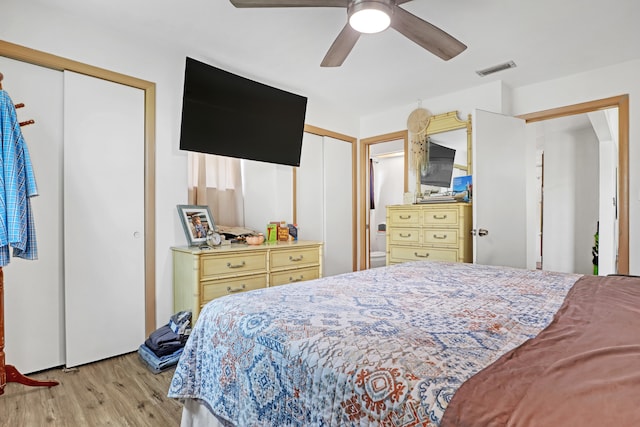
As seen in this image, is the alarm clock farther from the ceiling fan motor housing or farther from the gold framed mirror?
the gold framed mirror

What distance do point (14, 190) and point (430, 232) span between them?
10.5 ft

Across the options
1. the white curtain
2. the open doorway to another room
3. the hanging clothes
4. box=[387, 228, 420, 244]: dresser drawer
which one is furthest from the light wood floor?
the open doorway to another room

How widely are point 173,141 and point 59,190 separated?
87 centimetres

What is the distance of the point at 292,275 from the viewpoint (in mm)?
3178

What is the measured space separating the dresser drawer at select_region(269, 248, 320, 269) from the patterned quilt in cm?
147

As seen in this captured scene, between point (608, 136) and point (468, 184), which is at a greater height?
point (608, 136)

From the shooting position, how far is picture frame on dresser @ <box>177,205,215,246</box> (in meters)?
2.84

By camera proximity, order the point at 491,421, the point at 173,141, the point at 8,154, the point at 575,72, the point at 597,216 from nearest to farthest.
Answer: the point at 491,421, the point at 8,154, the point at 173,141, the point at 575,72, the point at 597,216

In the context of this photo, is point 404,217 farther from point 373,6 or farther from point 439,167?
point 373,6

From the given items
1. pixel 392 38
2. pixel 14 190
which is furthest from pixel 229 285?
pixel 392 38

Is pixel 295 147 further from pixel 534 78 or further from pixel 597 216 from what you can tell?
pixel 597 216

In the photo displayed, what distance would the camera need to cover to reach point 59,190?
2.35m

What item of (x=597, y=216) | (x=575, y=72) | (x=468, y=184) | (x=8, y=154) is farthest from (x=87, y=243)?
(x=597, y=216)

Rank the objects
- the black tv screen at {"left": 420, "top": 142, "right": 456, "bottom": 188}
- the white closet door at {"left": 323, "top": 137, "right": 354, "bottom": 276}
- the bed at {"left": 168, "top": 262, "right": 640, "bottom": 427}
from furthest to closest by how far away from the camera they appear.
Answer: the white closet door at {"left": 323, "top": 137, "right": 354, "bottom": 276} → the black tv screen at {"left": 420, "top": 142, "right": 456, "bottom": 188} → the bed at {"left": 168, "top": 262, "right": 640, "bottom": 427}
